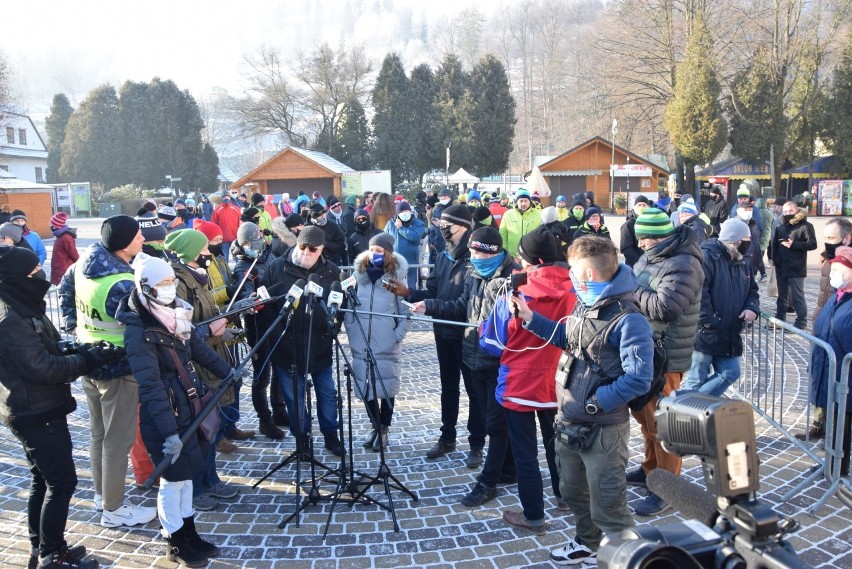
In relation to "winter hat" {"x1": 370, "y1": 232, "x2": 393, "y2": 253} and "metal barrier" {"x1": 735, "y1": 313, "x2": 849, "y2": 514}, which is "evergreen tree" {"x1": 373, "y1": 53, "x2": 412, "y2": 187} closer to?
"metal barrier" {"x1": 735, "y1": 313, "x2": 849, "y2": 514}

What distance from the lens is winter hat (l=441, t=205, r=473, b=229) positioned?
550cm

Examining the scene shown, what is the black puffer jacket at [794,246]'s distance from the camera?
997 cm

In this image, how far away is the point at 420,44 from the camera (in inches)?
5133

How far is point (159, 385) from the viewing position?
3773mm

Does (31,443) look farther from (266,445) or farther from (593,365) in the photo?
(593,365)

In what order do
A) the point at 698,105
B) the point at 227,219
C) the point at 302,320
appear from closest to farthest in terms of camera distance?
the point at 302,320 → the point at 227,219 → the point at 698,105

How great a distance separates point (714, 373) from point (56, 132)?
64.9 m

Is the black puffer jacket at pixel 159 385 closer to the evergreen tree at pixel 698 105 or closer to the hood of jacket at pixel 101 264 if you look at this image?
the hood of jacket at pixel 101 264

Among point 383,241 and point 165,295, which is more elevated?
point 383,241

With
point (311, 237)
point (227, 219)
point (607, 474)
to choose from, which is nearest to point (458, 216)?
point (311, 237)

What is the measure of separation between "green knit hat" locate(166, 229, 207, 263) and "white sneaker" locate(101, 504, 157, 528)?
2.01 metres

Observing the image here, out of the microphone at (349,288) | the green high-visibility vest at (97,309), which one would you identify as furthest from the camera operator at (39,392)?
the microphone at (349,288)

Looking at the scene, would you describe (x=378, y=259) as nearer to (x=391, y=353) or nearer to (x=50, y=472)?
(x=391, y=353)

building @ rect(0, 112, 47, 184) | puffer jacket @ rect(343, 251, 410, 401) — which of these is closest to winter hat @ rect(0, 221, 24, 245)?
puffer jacket @ rect(343, 251, 410, 401)
